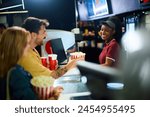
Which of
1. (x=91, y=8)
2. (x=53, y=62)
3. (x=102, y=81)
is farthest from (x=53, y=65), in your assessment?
(x=91, y=8)

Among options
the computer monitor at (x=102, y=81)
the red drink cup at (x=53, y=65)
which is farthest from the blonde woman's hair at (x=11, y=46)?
the computer monitor at (x=102, y=81)

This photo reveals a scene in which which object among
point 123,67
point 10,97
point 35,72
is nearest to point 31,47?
point 35,72

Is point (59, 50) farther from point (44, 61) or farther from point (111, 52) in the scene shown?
point (111, 52)

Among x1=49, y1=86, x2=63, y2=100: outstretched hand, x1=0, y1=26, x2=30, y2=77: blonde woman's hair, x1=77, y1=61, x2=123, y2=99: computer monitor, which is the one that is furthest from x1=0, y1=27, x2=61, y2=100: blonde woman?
x1=77, y1=61, x2=123, y2=99: computer monitor

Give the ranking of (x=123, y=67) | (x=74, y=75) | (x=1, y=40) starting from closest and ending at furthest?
(x=1, y=40)
(x=123, y=67)
(x=74, y=75)

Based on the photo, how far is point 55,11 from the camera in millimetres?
1604

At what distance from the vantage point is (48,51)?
1.61 m

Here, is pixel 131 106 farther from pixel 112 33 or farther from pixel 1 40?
pixel 1 40

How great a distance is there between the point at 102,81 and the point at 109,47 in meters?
0.23

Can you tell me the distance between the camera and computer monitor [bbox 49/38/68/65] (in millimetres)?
1618

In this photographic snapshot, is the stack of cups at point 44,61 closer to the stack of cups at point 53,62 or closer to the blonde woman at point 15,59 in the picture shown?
the stack of cups at point 53,62

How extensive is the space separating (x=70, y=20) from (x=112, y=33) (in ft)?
1.03

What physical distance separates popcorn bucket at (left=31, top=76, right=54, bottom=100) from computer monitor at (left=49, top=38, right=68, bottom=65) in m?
0.20

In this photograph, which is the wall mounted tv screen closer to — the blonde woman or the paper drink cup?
the paper drink cup
